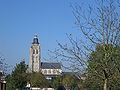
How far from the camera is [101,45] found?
38.5 feet

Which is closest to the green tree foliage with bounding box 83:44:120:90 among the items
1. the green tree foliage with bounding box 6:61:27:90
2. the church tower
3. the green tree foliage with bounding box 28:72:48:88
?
the green tree foliage with bounding box 6:61:27:90

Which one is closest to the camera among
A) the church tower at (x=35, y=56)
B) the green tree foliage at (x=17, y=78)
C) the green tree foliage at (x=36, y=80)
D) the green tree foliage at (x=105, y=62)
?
the green tree foliage at (x=105, y=62)

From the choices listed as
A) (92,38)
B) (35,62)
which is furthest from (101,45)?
(35,62)

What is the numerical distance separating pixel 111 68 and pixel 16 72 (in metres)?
41.7

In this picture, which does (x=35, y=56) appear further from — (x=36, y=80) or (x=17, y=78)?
(x=17, y=78)

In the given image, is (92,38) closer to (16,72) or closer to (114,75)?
(114,75)

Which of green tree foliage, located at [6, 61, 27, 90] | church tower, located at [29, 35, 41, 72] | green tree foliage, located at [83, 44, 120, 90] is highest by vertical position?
church tower, located at [29, 35, 41, 72]

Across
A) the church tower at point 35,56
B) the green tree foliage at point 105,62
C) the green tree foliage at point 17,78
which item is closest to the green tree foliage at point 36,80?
the green tree foliage at point 17,78

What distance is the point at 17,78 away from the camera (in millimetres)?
50938

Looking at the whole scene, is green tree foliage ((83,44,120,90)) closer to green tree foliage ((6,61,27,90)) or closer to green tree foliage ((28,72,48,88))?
green tree foliage ((6,61,27,90))

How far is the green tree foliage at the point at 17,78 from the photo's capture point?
50.6 metres

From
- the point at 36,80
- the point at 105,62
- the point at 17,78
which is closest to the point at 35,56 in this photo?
the point at 36,80

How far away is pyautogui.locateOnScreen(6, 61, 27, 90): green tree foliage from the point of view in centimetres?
5062

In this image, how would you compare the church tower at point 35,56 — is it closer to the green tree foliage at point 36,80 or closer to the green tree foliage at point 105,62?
the green tree foliage at point 36,80
